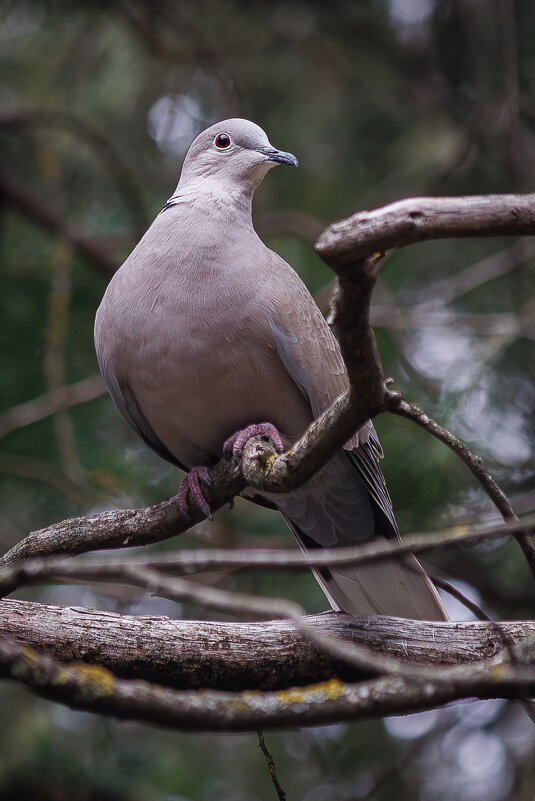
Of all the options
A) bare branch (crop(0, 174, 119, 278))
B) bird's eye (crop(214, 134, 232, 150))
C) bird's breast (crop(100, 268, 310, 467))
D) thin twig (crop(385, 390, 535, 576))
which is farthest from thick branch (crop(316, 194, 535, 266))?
bare branch (crop(0, 174, 119, 278))

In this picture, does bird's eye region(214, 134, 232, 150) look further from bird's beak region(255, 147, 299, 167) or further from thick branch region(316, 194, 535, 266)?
thick branch region(316, 194, 535, 266)

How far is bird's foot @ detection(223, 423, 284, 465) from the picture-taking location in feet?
9.33

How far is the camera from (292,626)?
2791mm

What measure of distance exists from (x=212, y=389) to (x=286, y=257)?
270 cm

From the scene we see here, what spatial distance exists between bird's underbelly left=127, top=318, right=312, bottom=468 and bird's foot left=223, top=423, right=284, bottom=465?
3.1 inches

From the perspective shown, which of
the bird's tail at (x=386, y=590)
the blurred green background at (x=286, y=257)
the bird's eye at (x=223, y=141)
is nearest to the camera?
the bird's tail at (x=386, y=590)

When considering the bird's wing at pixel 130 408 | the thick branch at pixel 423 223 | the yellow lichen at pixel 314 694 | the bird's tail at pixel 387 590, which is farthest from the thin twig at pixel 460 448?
the bird's wing at pixel 130 408

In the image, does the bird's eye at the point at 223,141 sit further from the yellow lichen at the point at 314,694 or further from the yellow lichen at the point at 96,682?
the yellow lichen at the point at 96,682

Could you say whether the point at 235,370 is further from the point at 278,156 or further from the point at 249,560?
the point at 249,560

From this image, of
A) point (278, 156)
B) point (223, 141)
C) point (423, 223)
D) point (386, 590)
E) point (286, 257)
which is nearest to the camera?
point (423, 223)

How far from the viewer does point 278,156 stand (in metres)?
3.50

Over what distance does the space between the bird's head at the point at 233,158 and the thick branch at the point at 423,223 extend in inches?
73.4

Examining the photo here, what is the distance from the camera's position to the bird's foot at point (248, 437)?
284 cm

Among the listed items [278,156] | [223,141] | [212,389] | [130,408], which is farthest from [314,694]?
[223,141]
